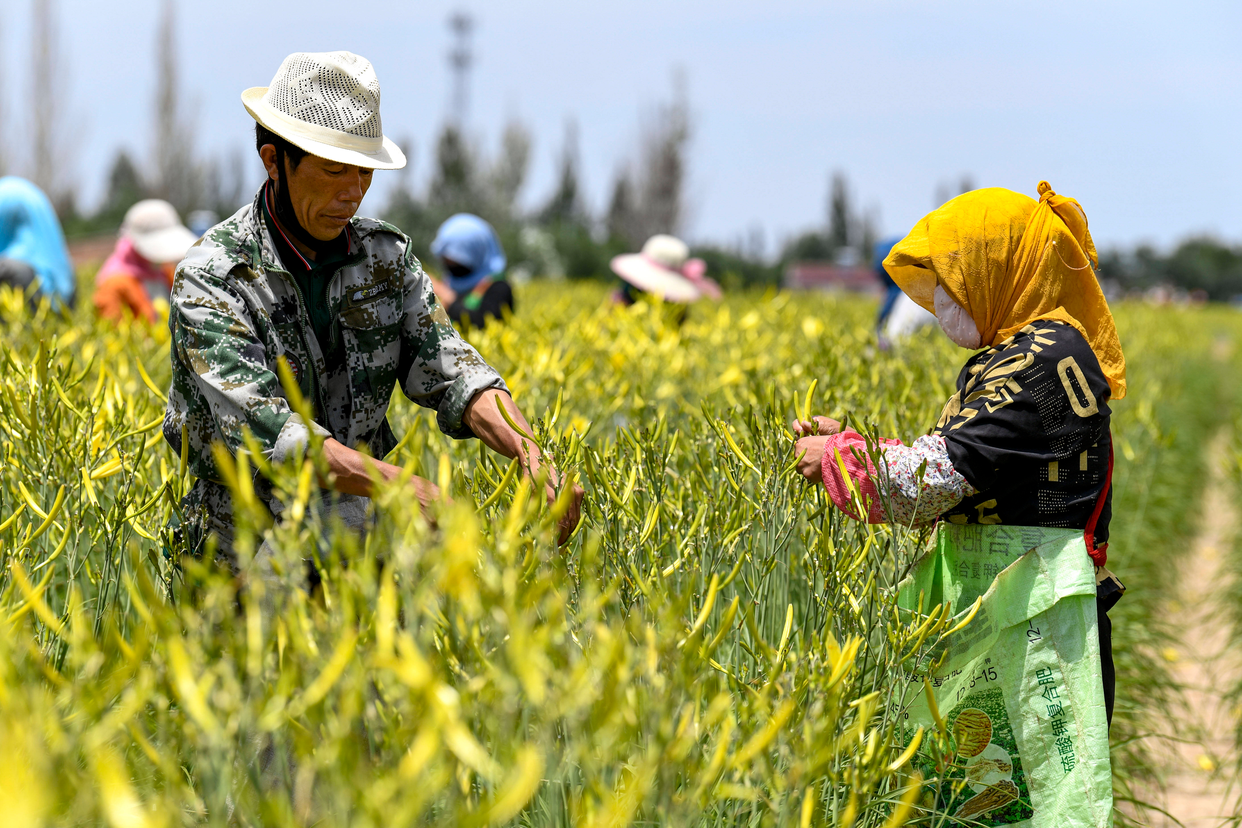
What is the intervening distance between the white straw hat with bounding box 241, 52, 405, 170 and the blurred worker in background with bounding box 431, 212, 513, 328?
3141 mm

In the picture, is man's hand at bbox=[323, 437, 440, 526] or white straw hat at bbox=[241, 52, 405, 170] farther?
white straw hat at bbox=[241, 52, 405, 170]

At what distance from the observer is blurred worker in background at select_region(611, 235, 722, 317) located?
6394 millimetres

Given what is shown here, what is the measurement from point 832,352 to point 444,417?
2135 mm


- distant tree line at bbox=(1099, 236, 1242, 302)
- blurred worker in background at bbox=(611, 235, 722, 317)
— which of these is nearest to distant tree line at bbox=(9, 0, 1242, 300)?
blurred worker in background at bbox=(611, 235, 722, 317)

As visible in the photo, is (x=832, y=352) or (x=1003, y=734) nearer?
(x=1003, y=734)

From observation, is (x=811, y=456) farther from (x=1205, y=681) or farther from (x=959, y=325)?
(x=1205, y=681)

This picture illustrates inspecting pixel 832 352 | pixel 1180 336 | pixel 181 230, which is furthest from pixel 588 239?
pixel 832 352

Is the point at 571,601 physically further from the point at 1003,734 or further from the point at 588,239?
the point at 588,239

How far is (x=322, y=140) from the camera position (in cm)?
199

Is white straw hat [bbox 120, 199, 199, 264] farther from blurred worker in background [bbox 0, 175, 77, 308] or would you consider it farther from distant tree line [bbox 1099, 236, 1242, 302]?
distant tree line [bbox 1099, 236, 1242, 302]

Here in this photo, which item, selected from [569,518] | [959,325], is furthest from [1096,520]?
[569,518]

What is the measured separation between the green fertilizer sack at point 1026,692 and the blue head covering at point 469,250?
3706mm

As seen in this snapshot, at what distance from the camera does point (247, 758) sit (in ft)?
3.73

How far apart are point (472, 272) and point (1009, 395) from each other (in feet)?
12.7
